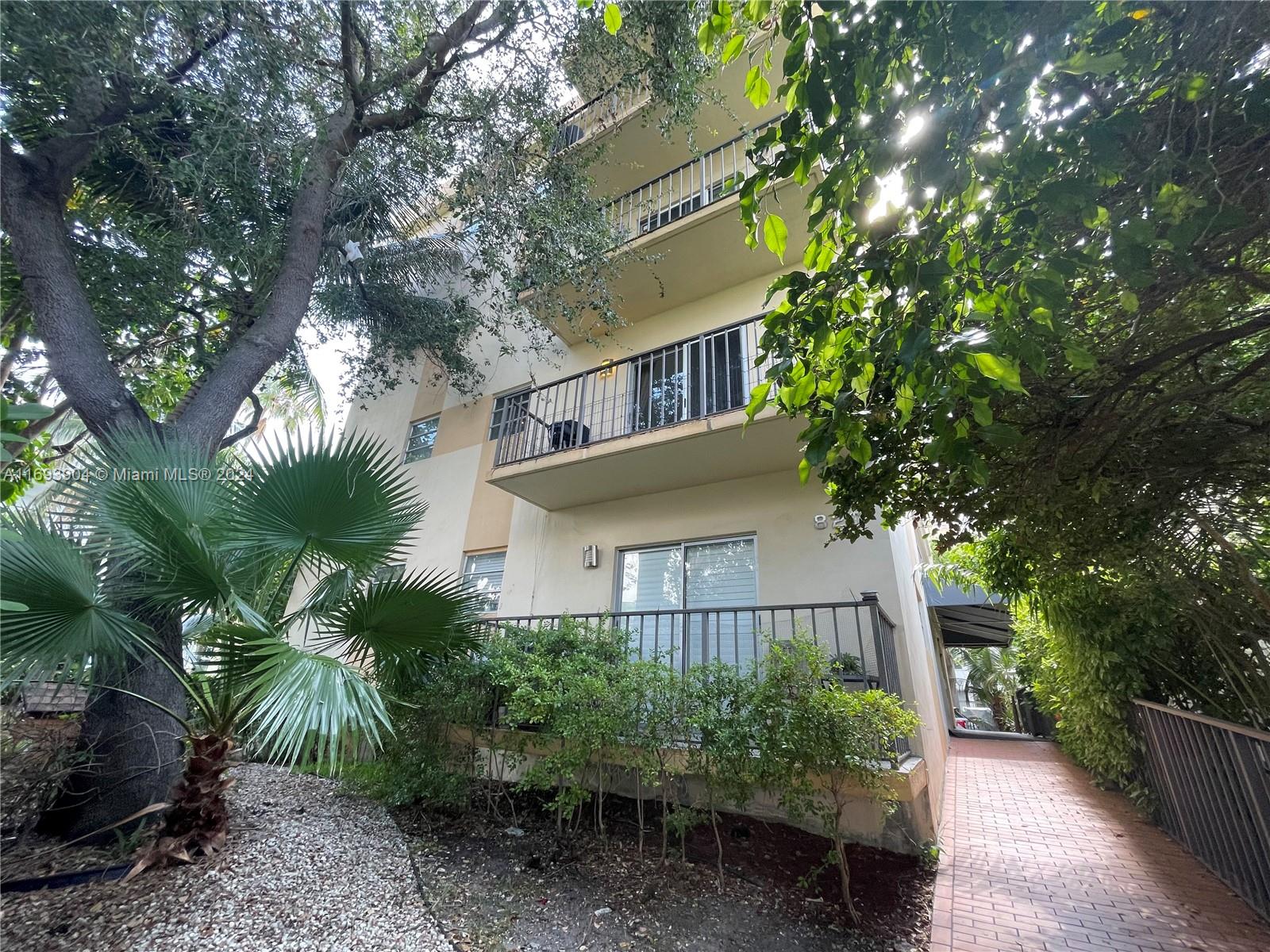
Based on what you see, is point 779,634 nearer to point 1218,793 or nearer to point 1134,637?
point 1218,793

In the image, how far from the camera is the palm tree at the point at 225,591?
2.75 m

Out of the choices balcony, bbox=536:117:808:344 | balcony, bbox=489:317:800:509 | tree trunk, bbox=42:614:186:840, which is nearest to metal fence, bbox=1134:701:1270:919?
balcony, bbox=489:317:800:509

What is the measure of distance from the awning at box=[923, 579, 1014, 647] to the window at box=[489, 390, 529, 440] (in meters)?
6.70

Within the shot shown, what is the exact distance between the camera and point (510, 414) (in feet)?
25.1

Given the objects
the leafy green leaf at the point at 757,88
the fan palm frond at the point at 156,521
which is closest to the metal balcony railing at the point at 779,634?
the fan palm frond at the point at 156,521

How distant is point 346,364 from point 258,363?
Result: 506cm

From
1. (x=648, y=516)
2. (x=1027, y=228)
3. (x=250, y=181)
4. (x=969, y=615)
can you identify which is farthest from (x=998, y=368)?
(x=969, y=615)

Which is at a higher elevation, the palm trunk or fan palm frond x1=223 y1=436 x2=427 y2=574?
fan palm frond x1=223 y1=436 x2=427 y2=574

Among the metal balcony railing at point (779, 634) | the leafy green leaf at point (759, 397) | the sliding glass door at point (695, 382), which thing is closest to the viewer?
the leafy green leaf at point (759, 397)

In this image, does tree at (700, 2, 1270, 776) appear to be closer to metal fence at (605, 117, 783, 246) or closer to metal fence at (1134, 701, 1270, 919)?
metal fence at (1134, 701, 1270, 919)

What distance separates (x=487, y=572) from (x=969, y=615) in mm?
11686

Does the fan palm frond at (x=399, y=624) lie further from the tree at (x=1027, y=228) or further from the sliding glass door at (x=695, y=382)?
the tree at (x=1027, y=228)

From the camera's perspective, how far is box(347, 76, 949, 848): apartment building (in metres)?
5.19

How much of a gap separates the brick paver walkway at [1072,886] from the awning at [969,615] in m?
2.50
